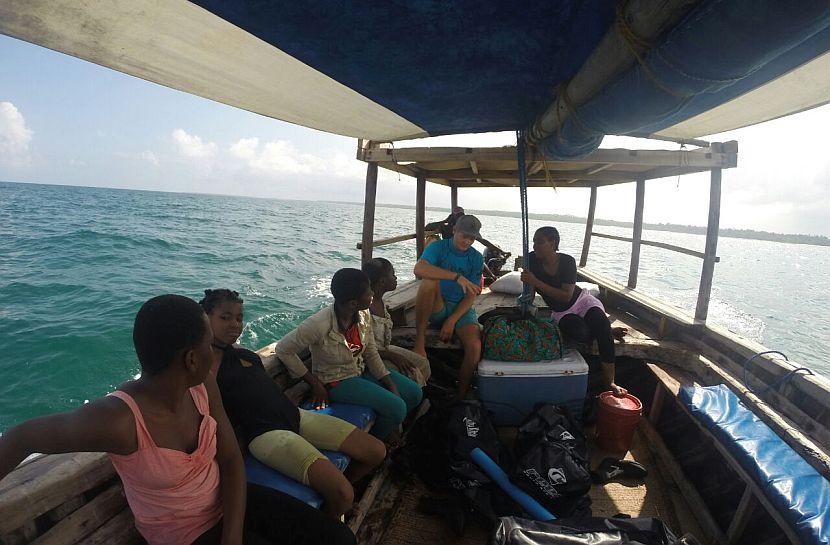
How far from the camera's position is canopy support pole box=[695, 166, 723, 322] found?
160 inches

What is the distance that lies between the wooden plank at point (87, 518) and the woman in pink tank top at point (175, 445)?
0.55 ft

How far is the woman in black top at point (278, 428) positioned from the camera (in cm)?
204

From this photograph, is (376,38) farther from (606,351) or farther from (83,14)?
(606,351)

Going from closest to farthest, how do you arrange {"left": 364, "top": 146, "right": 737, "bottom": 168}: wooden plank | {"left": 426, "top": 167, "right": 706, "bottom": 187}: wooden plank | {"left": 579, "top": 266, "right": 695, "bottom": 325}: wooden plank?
1. {"left": 364, "top": 146, "right": 737, "bottom": 168}: wooden plank
2. {"left": 579, "top": 266, "right": 695, "bottom": 325}: wooden plank
3. {"left": 426, "top": 167, "right": 706, "bottom": 187}: wooden plank

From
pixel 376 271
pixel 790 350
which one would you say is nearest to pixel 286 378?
pixel 376 271

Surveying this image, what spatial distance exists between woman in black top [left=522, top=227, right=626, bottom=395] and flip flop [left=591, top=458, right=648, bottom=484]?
2.41 feet

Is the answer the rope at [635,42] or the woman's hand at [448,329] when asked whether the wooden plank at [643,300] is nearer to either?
the woman's hand at [448,329]

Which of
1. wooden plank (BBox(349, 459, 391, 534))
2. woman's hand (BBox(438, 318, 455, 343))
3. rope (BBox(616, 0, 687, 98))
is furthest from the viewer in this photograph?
woman's hand (BBox(438, 318, 455, 343))

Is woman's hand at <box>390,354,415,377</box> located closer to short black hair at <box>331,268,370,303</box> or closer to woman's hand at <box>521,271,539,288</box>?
short black hair at <box>331,268,370,303</box>

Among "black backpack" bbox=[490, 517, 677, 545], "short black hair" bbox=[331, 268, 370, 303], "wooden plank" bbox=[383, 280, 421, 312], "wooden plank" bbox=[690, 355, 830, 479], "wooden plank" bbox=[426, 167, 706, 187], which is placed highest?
"wooden plank" bbox=[426, 167, 706, 187]

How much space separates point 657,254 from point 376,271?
5623 centimetres

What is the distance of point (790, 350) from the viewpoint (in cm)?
1430

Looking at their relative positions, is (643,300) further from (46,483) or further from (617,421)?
(46,483)

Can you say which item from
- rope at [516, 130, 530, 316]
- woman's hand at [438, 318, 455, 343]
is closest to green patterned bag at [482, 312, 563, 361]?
rope at [516, 130, 530, 316]
